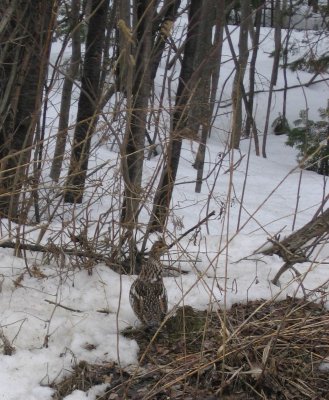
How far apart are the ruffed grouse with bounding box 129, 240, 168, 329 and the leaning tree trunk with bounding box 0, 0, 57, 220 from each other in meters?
1.39

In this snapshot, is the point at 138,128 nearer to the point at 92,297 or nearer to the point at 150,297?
the point at 92,297

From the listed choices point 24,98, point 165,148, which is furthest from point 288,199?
point 165,148

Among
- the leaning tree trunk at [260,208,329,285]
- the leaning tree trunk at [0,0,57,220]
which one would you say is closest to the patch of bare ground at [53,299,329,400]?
the leaning tree trunk at [260,208,329,285]

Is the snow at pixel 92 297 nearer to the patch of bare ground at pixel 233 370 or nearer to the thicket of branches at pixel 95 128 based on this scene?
the patch of bare ground at pixel 233 370

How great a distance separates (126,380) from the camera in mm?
3096

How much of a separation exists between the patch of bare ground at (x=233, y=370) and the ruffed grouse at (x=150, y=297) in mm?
192

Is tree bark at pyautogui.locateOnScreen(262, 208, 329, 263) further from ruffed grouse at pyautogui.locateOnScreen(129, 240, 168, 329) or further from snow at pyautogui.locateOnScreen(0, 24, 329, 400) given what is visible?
ruffed grouse at pyautogui.locateOnScreen(129, 240, 168, 329)

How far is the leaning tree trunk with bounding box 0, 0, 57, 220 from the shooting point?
4680 millimetres

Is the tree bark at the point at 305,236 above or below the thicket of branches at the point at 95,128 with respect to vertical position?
below

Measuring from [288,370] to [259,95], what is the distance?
16.9 m

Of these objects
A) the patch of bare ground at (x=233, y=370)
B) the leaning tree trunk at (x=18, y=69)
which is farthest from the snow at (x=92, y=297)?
the leaning tree trunk at (x=18, y=69)

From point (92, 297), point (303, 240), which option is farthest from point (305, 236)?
point (92, 297)

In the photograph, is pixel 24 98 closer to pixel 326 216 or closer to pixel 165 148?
pixel 165 148

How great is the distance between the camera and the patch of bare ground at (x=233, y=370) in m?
3.01
